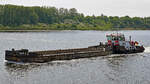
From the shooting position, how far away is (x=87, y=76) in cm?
4425

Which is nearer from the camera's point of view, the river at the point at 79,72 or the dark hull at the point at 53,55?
the river at the point at 79,72

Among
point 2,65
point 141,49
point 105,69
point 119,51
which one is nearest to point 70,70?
point 105,69

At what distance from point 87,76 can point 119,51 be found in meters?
26.5

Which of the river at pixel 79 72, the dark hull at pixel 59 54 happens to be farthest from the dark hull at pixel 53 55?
the river at pixel 79 72

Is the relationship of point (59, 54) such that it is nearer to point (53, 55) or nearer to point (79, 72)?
point (53, 55)

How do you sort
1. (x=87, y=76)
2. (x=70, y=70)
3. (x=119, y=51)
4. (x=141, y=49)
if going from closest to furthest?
(x=87, y=76)
(x=70, y=70)
(x=119, y=51)
(x=141, y=49)

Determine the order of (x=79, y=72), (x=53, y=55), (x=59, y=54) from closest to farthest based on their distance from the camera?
(x=79, y=72) → (x=53, y=55) → (x=59, y=54)

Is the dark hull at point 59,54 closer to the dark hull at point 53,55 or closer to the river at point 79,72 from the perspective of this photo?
the dark hull at point 53,55

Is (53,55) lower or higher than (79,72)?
higher

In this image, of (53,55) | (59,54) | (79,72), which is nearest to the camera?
(79,72)

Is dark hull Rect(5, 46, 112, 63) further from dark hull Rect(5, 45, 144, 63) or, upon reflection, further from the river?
the river

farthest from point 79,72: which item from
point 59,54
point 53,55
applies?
point 59,54

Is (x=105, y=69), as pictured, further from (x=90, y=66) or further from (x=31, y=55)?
(x=31, y=55)

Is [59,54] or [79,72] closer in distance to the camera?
[79,72]
